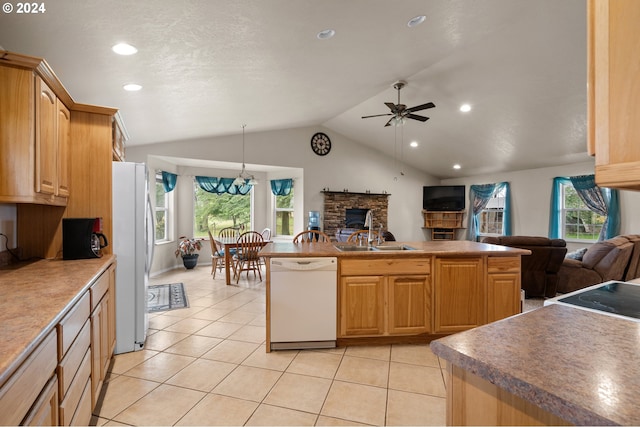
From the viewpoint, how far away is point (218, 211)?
709 cm

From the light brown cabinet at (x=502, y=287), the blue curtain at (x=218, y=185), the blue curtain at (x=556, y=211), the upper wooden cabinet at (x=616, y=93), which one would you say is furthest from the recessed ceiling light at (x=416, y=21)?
the blue curtain at (x=556, y=211)

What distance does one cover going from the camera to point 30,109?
1.70m

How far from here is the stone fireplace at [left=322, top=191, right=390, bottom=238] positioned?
24.0 ft

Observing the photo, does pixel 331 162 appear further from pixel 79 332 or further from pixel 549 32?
pixel 79 332

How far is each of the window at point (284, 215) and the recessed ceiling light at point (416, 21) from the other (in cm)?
490

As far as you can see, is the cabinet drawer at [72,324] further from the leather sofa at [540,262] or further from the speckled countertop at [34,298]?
the leather sofa at [540,262]

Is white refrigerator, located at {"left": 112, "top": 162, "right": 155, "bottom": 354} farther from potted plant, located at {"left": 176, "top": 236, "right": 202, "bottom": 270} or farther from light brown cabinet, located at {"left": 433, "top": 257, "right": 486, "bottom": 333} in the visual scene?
potted plant, located at {"left": 176, "top": 236, "right": 202, "bottom": 270}

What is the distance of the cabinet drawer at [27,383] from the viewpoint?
0.77 meters

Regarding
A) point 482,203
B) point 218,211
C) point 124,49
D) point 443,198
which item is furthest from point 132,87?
point 482,203

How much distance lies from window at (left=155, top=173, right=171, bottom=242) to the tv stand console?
21.3 feet

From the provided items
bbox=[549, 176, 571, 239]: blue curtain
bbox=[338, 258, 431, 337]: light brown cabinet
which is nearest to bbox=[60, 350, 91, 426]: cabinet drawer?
bbox=[338, 258, 431, 337]: light brown cabinet

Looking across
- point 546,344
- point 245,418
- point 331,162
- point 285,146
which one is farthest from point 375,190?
point 546,344

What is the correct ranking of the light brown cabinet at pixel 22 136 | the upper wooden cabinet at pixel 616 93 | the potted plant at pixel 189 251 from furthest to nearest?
the potted plant at pixel 189 251 < the light brown cabinet at pixel 22 136 < the upper wooden cabinet at pixel 616 93

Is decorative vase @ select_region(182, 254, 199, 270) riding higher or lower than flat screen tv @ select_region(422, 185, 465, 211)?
lower
